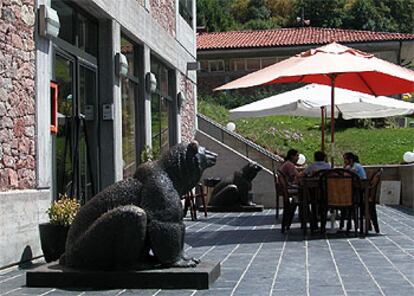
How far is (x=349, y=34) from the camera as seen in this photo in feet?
119

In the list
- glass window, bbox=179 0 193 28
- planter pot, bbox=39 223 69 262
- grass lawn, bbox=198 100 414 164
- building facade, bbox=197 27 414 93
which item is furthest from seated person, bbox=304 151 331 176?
building facade, bbox=197 27 414 93

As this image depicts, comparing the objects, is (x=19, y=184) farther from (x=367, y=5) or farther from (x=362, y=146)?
(x=367, y=5)

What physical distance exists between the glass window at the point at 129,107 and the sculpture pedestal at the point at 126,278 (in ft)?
20.2

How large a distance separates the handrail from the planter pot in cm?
1128

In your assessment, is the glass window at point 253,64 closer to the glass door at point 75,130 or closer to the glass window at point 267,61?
the glass window at point 267,61

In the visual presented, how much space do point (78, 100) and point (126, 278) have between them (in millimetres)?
4825

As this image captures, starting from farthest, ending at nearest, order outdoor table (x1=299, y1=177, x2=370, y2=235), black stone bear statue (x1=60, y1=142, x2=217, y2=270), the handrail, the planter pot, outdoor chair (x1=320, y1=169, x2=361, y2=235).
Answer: the handrail → outdoor table (x1=299, y1=177, x2=370, y2=235) → outdoor chair (x1=320, y1=169, x2=361, y2=235) → the planter pot → black stone bear statue (x1=60, y1=142, x2=217, y2=270)

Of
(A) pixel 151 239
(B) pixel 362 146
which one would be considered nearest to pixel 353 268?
(A) pixel 151 239

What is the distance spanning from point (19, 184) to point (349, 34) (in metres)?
31.1

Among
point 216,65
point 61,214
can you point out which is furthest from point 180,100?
point 216,65

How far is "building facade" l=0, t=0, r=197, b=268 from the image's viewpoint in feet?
23.4

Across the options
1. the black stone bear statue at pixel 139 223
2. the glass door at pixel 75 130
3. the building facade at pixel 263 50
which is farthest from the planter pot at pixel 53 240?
the building facade at pixel 263 50

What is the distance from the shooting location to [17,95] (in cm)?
730

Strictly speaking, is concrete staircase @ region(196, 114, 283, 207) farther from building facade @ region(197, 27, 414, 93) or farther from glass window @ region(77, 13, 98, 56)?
building facade @ region(197, 27, 414, 93)
